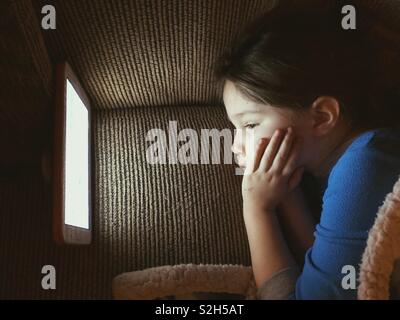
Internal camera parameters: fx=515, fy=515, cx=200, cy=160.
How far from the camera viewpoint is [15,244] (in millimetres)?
630

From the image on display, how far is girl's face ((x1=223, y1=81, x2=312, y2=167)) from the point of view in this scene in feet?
2.03

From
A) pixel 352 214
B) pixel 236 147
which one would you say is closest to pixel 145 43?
pixel 236 147

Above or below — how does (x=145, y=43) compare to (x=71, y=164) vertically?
above

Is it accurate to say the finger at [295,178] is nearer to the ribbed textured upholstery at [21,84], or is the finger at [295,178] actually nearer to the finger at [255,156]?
the finger at [255,156]

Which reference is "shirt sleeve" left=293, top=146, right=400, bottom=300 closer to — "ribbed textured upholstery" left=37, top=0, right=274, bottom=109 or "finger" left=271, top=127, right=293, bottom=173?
"finger" left=271, top=127, right=293, bottom=173

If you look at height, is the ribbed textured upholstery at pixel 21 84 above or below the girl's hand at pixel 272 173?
above

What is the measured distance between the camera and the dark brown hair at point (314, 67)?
1.99ft

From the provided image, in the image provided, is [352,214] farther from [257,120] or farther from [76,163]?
[76,163]

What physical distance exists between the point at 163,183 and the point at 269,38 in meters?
0.23

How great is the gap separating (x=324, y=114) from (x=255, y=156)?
10 centimetres

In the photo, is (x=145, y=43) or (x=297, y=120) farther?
(x=145, y=43)

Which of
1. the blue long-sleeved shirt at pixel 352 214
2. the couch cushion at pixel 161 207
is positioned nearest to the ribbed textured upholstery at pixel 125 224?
the couch cushion at pixel 161 207

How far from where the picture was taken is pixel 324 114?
0.62 metres
